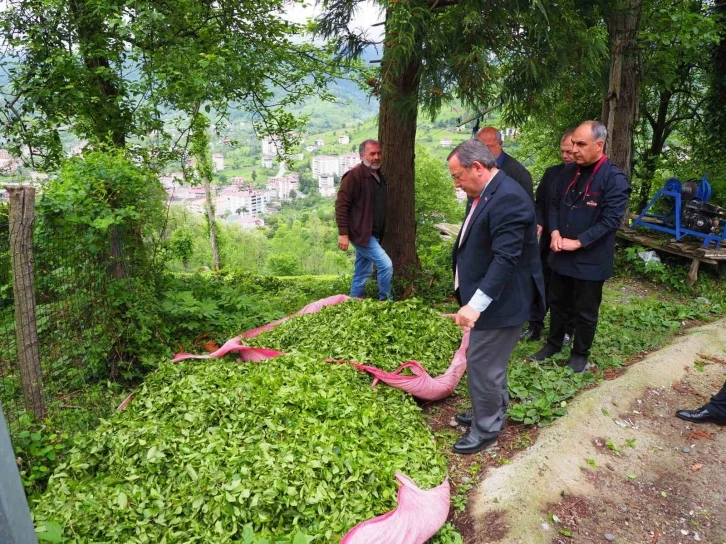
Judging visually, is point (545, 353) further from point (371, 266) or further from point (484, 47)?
point (484, 47)

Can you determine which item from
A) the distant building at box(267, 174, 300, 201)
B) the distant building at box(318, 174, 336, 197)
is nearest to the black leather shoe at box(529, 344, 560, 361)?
the distant building at box(267, 174, 300, 201)

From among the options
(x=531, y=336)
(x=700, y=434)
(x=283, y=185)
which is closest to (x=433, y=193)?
(x=531, y=336)

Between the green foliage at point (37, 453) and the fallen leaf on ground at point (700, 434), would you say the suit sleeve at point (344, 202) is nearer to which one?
the green foliage at point (37, 453)

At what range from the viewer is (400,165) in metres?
5.76

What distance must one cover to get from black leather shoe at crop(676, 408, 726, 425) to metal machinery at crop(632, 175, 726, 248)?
13.5 ft

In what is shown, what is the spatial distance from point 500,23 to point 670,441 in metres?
3.37

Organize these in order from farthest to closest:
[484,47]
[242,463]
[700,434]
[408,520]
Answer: [484,47]
[700,434]
[242,463]
[408,520]

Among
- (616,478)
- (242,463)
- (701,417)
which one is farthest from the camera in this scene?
(701,417)

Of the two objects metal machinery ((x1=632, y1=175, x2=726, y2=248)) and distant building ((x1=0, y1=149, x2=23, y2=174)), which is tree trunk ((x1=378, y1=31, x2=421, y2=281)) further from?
metal machinery ((x1=632, y1=175, x2=726, y2=248))

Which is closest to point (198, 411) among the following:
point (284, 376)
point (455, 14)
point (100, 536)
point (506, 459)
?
point (284, 376)

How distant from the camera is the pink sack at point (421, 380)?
342 cm

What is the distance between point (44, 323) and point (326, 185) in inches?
4050

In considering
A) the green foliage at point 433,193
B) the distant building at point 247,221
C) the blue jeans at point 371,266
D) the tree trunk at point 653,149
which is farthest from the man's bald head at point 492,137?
the distant building at point 247,221

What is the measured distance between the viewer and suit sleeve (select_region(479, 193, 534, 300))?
253cm
